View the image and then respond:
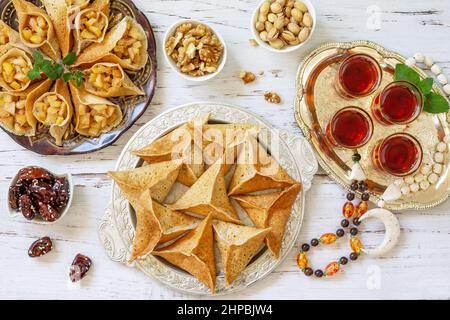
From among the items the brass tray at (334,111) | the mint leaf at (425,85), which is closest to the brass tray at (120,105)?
the brass tray at (334,111)

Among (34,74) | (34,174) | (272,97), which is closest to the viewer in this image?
(34,74)

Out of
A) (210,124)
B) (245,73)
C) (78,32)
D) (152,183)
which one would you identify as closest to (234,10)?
(245,73)

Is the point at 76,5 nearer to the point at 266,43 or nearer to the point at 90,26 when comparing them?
the point at 90,26

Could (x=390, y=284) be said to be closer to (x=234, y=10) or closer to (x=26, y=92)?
(x=234, y=10)

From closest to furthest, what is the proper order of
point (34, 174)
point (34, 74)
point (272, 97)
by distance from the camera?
1. point (34, 74)
2. point (34, 174)
3. point (272, 97)

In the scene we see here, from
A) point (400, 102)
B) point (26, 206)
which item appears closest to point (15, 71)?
point (26, 206)

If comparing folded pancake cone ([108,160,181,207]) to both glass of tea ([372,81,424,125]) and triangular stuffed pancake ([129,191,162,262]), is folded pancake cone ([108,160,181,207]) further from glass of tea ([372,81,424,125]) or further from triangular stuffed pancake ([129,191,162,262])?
glass of tea ([372,81,424,125])

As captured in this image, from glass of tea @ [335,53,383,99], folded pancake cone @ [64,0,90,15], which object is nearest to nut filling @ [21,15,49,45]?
folded pancake cone @ [64,0,90,15]
